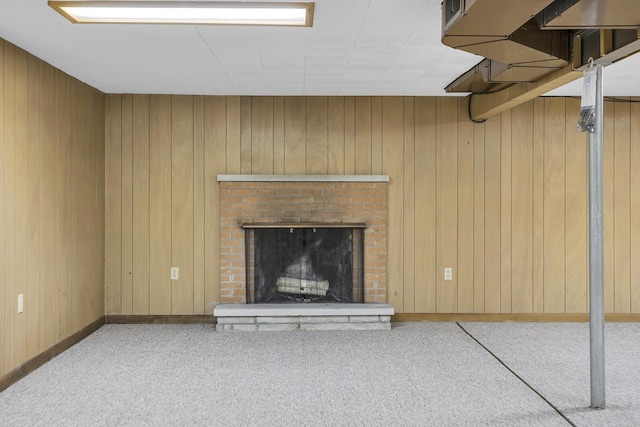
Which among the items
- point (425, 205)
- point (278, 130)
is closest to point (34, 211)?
point (278, 130)

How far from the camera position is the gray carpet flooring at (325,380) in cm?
258

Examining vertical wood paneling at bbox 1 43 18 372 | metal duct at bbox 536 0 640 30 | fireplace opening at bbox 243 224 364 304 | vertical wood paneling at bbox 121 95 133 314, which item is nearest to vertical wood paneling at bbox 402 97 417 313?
fireplace opening at bbox 243 224 364 304

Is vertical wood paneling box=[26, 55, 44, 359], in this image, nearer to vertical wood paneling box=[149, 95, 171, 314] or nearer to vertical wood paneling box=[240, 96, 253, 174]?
vertical wood paneling box=[149, 95, 171, 314]

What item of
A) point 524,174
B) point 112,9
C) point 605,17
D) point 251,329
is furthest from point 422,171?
point 112,9

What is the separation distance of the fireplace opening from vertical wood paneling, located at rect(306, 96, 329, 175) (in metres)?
0.60

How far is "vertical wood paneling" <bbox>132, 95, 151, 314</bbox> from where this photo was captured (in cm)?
456

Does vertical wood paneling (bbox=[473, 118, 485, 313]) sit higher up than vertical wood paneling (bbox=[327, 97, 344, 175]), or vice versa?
vertical wood paneling (bbox=[327, 97, 344, 175])

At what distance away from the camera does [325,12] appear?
2.55m

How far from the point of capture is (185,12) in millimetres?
2521

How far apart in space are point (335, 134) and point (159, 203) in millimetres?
1766

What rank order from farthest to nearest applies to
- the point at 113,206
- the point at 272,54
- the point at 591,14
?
1. the point at 113,206
2. the point at 272,54
3. the point at 591,14

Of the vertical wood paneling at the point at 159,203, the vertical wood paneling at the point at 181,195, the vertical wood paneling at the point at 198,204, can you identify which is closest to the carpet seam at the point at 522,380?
the vertical wood paneling at the point at 198,204

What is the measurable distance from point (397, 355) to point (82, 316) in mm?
2592

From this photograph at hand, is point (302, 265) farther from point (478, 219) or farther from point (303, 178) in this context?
point (478, 219)
